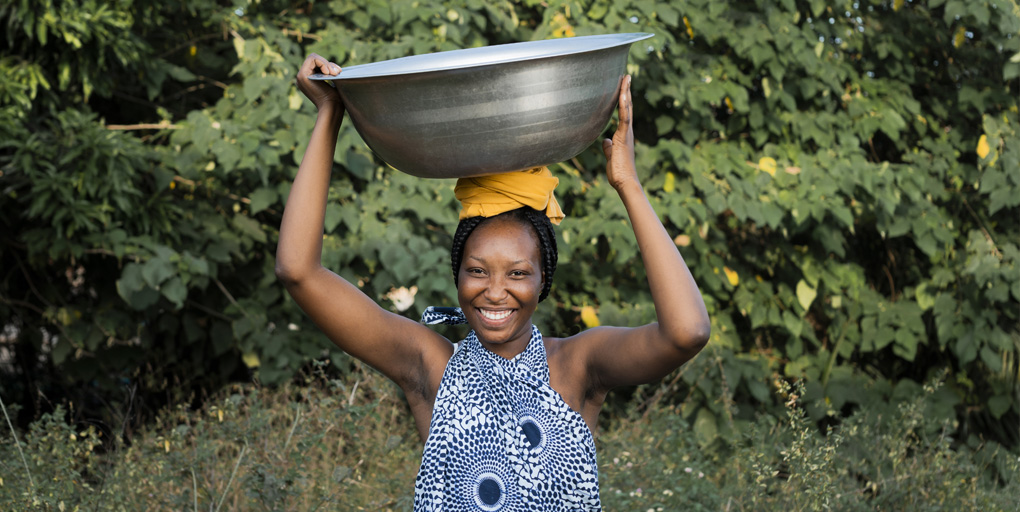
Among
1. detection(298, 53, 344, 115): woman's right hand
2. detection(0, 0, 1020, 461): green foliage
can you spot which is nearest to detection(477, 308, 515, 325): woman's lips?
detection(298, 53, 344, 115): woman's right hand

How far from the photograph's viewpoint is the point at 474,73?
1667mm

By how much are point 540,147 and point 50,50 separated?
11.4 ft

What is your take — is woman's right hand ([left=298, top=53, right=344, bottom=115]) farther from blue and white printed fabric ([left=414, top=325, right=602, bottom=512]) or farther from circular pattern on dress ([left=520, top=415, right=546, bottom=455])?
circular pattern on dress ([left=520, top=415, right=546, bottom=455])

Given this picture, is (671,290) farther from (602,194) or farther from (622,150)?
(602,194)

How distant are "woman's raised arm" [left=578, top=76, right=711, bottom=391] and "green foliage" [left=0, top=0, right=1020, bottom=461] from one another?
209 cm

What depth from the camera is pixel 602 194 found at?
464cm

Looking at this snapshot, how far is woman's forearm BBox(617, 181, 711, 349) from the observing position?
183cm

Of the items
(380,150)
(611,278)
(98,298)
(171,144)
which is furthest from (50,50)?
(380,150)

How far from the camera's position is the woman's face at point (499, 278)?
199 centimetres

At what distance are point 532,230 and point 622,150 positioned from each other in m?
0.24

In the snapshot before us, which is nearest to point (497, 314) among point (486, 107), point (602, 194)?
point (486, 107)

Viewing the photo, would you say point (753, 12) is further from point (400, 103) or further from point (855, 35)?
point (400, 103)

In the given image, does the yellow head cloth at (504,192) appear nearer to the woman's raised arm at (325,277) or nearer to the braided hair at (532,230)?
the braided hair at (532,230)

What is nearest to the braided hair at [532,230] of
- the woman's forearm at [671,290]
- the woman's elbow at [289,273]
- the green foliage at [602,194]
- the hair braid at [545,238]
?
the hair braid at [545,238]
